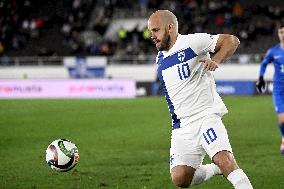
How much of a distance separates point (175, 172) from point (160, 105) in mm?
19781

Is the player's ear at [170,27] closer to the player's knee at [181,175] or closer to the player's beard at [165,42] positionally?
the player's beard at [165,42]

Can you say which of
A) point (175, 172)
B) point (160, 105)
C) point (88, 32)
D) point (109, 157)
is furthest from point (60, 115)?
point (88, 32)

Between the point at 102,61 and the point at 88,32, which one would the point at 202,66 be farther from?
the point at 88,32

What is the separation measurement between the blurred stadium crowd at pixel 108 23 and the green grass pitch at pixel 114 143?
1103 cm

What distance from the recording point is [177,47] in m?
7.17

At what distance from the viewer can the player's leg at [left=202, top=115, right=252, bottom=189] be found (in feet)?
21.7

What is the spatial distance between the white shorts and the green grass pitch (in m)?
1.93

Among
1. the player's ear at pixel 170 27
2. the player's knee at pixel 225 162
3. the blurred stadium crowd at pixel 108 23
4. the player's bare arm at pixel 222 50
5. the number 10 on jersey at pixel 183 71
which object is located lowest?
the player's knee at pixel 225 162

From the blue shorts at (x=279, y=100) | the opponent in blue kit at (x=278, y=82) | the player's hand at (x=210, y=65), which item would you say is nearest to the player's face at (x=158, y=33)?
the player's hand at (x=210, y=65)

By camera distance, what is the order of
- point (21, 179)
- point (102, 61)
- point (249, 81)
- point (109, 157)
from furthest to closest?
point (102, 61) < point (249, 81) < point (109, 157) < point (21, 179)

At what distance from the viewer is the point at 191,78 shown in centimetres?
712

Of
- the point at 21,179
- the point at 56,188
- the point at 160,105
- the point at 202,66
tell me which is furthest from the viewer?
the point at 160,105

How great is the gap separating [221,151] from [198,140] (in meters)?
→ 0.37

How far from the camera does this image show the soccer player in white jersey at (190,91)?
6.93 meters
